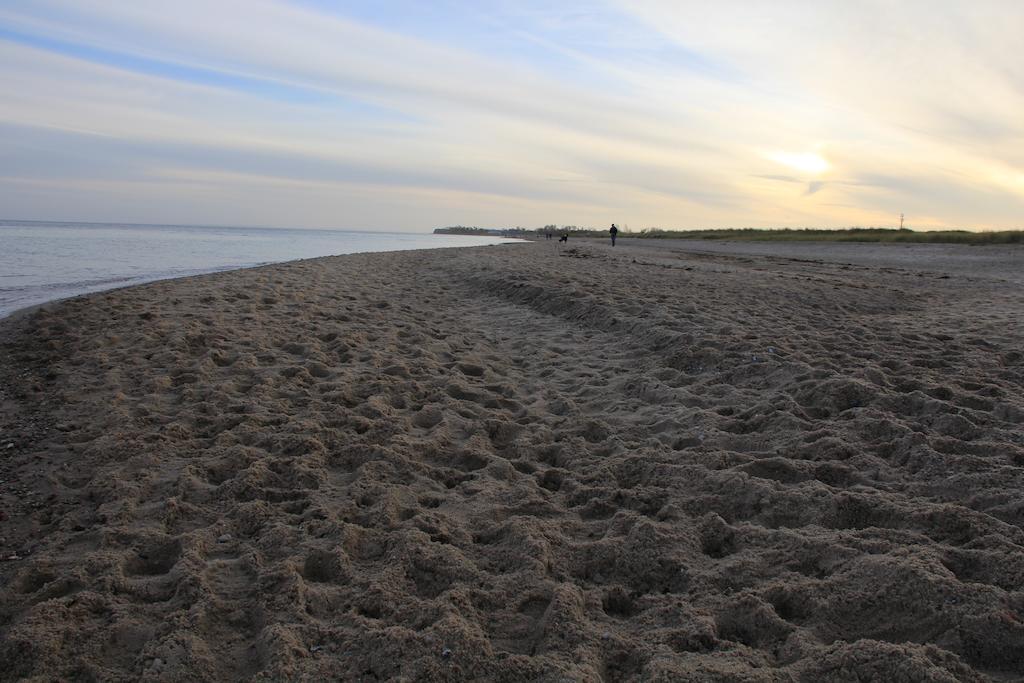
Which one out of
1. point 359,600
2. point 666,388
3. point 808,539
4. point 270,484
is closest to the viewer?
→ point 359,600

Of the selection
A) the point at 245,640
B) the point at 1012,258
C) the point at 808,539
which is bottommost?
the point at 245,640

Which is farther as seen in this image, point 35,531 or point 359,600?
point 35,531

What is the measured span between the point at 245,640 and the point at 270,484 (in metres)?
1.40

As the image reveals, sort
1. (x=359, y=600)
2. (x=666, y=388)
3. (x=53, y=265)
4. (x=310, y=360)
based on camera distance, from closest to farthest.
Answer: (x=359, y=600) → (x=666, y=388) → (x=310, y=360) → (x=53, y=265)

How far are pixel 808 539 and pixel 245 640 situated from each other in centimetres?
260

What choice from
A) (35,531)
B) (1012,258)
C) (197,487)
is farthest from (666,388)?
(1012,258)

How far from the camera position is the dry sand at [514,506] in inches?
92.5

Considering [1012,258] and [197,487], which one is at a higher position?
[1012,258]

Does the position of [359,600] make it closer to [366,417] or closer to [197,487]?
[197,487]

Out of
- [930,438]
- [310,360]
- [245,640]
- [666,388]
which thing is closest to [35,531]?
[245,640]

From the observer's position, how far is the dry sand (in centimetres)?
235

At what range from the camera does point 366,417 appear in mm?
4918

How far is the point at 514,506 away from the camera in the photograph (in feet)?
11.7

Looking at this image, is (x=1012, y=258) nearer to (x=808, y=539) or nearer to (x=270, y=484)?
(x=808, y=539)
